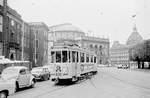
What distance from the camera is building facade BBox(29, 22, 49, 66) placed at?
50.3 m

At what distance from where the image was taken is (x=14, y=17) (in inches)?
1447

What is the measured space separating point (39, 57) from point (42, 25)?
8.28 meters

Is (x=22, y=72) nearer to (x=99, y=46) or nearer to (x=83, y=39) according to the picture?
(x=83, y=39)

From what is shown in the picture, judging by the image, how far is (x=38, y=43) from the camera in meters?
53.2

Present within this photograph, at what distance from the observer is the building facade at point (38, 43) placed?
50312 millimetres

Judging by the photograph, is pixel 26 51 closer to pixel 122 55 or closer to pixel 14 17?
pixel 14 17

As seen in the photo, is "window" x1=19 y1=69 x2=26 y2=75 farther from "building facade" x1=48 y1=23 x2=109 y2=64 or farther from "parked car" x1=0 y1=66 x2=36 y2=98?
"building facade" x1=48 y1=23 x2=109 y2=64

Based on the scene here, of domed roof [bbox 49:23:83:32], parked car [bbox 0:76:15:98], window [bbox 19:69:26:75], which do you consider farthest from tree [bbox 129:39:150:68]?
domed roof [bbox 49:23:83:32]

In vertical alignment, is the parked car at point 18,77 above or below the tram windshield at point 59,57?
below

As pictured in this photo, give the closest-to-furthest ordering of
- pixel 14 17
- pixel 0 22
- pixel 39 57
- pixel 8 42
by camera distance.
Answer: pixel 0 22 < pixel 8 42 < pixel 14 17 < pixel 39 57

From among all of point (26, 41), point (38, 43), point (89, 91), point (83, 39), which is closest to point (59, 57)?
point (89, 91)

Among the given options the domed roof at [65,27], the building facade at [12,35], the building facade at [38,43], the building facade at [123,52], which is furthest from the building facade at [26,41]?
the building facade at [123,52]

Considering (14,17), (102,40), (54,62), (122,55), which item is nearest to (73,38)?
(102,40)

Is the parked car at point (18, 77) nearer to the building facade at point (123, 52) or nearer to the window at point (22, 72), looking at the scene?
the window at point (22, 72)
